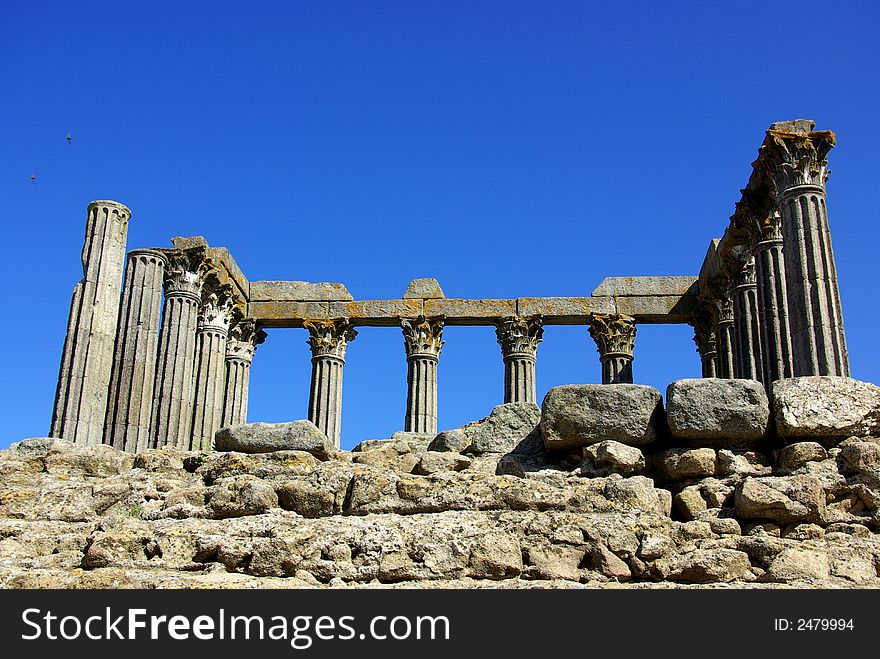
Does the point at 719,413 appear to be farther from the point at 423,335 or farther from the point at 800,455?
the point at 423,335

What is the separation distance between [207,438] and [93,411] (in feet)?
21.6

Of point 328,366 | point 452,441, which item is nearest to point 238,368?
point 328,366

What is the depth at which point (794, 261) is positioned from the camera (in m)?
18.5

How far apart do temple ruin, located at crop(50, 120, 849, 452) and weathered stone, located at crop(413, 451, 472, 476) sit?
9354 mm

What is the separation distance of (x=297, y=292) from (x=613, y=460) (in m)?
21.6

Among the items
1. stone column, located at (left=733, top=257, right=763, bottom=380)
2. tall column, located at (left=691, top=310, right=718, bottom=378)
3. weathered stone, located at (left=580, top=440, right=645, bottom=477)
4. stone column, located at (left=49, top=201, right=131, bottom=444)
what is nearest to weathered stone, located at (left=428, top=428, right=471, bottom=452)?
weathered stone, located at (left=580, top=440, right=645, bottom=477)

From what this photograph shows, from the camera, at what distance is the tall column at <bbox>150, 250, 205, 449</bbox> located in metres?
23.2

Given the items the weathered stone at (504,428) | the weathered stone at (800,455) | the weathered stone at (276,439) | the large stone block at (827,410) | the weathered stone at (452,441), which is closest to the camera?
the weathered stone at (800,455)

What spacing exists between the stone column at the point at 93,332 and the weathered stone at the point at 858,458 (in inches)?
558

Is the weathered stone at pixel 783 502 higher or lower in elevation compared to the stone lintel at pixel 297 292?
lower

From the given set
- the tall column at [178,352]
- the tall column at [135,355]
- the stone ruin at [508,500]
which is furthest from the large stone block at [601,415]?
the tall column at [178,352]

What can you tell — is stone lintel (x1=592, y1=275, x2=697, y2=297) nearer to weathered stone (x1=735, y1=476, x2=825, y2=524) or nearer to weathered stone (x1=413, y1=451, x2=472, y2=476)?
weathered stone (x1=413, y1=451, x2=472, y2=476)

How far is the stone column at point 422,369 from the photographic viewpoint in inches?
1153

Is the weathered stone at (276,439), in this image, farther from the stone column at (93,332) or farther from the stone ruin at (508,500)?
the stone column at (93,332)
